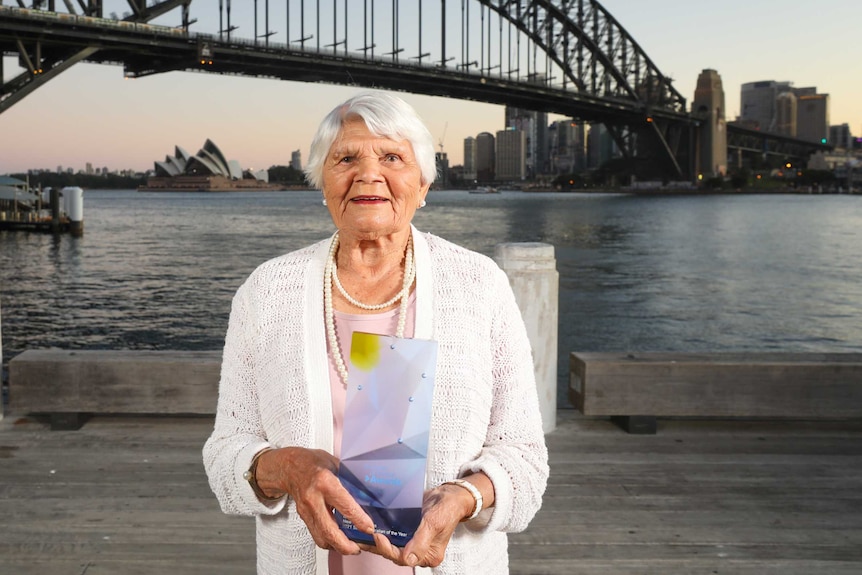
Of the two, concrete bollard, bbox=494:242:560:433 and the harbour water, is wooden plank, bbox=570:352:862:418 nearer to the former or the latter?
concrete bollard, bbox=494:242:560:433

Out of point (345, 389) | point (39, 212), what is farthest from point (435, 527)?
point (39, 212)

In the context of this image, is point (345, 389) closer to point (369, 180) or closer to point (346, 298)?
point (346, 298)

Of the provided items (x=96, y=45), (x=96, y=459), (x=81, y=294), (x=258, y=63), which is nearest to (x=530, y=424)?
(x=96, y=459)

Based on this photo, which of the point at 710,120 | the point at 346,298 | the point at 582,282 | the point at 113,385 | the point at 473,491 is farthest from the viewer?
the point at 710,120

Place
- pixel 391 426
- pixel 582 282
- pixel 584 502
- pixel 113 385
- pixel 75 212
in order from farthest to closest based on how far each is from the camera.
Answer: pixel 75 212 → pixel 582 282 → pixel 113 385 → pixel 584 502 → pixel 391 426

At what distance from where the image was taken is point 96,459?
309 cm

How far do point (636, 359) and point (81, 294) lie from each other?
17.8 metres

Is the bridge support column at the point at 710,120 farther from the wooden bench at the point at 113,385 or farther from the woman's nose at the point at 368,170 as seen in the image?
the woman's nose at the point at 368,170

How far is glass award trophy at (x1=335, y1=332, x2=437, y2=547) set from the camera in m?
1.11

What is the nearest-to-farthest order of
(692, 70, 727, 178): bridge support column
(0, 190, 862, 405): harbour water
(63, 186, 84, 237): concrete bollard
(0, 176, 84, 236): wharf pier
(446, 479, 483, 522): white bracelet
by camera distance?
(446, 479, 483, 522): white bracelet → (0, 190, 862, 405): harbour water → (63, 186, 84, 237): concrete bollard → (0, 176, 84, 236): wharf pier → (692, 70, 727, 178): bridge support column

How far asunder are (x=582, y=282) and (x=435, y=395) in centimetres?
1879

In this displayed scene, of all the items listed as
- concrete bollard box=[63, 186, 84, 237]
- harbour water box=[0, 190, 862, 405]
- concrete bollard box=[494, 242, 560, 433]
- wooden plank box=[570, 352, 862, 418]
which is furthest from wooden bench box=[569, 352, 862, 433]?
concrete bollard box=[63, 186, 84, 237]

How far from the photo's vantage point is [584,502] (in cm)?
274

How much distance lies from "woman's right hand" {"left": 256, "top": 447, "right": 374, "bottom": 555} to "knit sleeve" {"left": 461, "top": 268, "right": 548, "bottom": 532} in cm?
22
